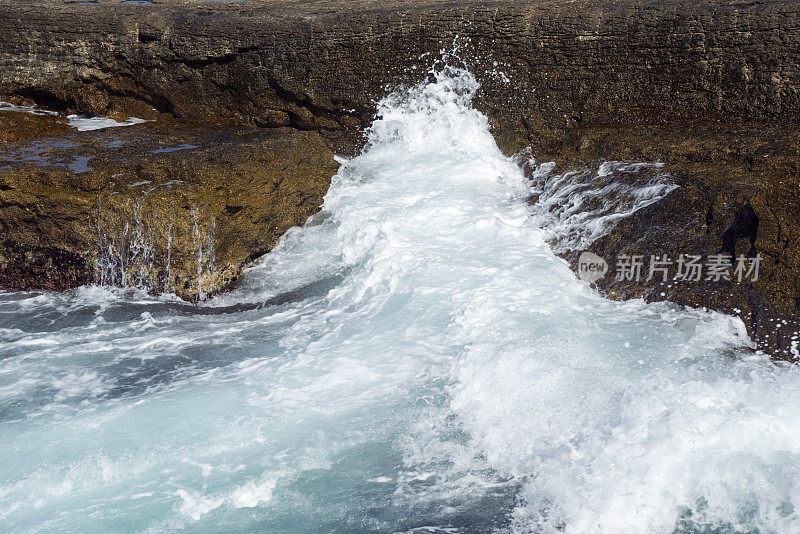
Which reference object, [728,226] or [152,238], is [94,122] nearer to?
[152,238]

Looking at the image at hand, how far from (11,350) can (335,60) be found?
Result: 12.9 feet

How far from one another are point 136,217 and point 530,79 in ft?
11.8

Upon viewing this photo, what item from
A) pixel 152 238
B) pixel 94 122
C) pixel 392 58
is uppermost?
pixel 392 58

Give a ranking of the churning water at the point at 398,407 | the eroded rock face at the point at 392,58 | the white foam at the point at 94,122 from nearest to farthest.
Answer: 1. the churning water at the point at 398,407
2. the eroded rock face at the point at 392,58
3. the white foam at the point at 94,122

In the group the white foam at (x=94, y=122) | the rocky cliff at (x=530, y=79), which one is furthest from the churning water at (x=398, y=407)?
the white foam at (x=94, y=122)

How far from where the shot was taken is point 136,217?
14.8ft

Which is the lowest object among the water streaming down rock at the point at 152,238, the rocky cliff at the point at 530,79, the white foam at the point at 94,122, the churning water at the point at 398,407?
the churning water at the point at 398,407

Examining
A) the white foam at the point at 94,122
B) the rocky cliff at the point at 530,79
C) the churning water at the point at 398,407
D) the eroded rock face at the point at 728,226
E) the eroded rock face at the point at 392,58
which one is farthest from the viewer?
the white foam at the point at 94,122

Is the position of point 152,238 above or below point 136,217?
below

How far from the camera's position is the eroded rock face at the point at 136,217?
4.54 m

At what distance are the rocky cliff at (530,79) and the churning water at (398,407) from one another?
536 mm

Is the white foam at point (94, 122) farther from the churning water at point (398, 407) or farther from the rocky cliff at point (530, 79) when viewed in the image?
the churning water at point (398, 407)

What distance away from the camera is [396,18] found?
6352mm

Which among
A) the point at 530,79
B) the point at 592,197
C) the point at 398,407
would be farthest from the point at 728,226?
the point at 530,79
